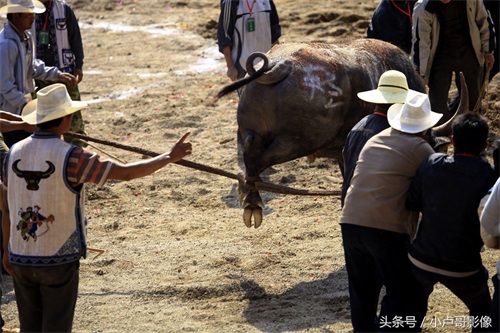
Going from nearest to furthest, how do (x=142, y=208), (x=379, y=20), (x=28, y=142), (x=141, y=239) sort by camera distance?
(x=28, y=142)
(x=141, y=239)
(x=142, y=208)
(x=379, y=20)

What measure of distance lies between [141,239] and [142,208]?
0.94m

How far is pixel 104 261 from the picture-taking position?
7984mm

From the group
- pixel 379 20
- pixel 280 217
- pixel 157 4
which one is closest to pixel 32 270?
pixel 280 217

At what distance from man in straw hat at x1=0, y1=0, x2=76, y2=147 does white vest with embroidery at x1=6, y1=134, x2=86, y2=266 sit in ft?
8.65

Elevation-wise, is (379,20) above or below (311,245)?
above

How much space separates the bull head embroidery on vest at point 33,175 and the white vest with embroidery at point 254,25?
5.41 m

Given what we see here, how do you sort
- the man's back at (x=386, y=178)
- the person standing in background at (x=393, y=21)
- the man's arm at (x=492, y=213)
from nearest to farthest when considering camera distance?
1. the man's arm at (x=492, y=213)
2. the man's back at (x=386, y=178)
3. the person standing in background at (x=393, y=21)

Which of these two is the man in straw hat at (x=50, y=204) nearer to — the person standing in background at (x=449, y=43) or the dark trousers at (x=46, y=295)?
the dark trousers at (x=46, y=295)

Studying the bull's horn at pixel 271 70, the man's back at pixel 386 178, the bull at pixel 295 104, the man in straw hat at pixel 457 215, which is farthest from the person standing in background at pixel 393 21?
the man in straw hat at pixel 457 215

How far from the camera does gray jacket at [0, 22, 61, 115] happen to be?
7.79m

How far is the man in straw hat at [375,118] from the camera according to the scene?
601 cm

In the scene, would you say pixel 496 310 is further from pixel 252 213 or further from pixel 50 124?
pixel 252 213

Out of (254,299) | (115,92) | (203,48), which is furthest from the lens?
(203,48)

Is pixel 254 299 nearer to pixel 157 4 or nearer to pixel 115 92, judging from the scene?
pixel 115 92
